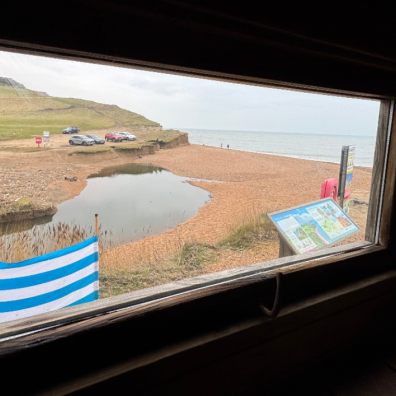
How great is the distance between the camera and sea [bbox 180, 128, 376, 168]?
829mm

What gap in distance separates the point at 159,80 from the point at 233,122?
0.27 metres

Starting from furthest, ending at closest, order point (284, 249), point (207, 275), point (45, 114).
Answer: point (284, 249)
point (207, 275)
point (45, 114)

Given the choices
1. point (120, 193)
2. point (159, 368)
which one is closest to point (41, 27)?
point (120, 193)

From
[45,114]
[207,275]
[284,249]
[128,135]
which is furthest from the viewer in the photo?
[284,249]

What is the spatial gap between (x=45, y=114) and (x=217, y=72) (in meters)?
0.36

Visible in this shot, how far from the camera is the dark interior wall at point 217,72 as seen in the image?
0.51 m

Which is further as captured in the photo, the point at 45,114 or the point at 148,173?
the point at 148,173

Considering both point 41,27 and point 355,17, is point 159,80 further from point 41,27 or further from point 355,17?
point 355,17

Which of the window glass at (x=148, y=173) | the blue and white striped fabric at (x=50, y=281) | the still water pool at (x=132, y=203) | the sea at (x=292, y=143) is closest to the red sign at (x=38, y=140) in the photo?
the window glass at (x=148, y=173)

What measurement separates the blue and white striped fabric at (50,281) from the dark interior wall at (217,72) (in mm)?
101

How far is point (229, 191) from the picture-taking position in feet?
2.87

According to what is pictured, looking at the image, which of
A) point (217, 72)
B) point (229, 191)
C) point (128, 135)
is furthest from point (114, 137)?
point (229, 191)

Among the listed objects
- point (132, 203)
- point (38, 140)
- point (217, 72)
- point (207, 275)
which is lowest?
point (207, 275)

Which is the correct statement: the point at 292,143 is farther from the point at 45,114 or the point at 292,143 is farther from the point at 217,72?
the point at 45,114
